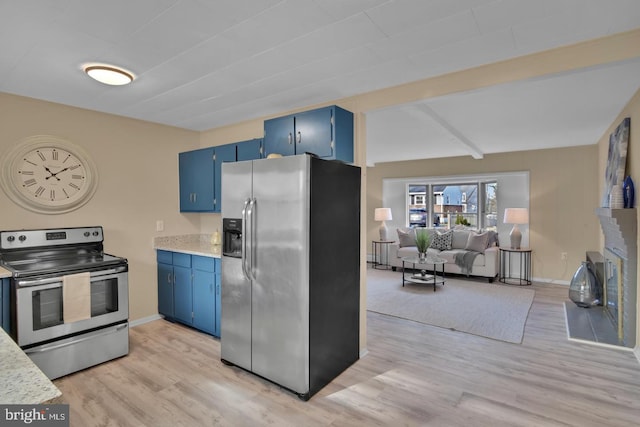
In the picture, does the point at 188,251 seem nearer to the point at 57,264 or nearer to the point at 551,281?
the point at 57,264

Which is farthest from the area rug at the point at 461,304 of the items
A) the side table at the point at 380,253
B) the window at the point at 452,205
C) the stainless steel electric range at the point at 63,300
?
the stainless steel electric range at the point at 63,300

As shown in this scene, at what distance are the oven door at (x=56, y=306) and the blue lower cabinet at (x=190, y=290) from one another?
69cm

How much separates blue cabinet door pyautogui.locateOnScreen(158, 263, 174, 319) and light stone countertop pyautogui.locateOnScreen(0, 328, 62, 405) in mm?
2977

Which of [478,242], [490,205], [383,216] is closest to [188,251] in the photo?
[383,216]

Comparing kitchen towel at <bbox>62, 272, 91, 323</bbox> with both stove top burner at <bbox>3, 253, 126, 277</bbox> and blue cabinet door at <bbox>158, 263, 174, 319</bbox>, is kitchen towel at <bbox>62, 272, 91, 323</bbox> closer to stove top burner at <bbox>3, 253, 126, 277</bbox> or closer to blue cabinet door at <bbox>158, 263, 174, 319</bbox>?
stove top burner at <bbox>3, 253, 126, 277</bbox>

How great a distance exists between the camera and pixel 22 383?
88cm

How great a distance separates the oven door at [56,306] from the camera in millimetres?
2510

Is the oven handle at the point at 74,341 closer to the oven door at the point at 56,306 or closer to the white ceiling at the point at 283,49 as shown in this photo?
the oven door at the point at 56,306

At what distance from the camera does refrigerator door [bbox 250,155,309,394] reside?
7.89 ft

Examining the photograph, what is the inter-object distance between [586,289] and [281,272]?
13.8 feet

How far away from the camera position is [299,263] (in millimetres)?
2408

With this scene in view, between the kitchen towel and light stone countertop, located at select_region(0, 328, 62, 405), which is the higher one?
light stone countertop, located at select_region(0, 328, 62, 405)

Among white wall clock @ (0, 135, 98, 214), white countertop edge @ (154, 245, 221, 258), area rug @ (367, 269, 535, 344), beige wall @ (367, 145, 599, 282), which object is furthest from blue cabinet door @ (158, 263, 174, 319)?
beige wall @ (367, 145, 599, 282)

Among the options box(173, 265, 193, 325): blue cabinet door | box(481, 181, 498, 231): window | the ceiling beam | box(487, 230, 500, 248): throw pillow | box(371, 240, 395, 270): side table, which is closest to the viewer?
the ceiling beam
